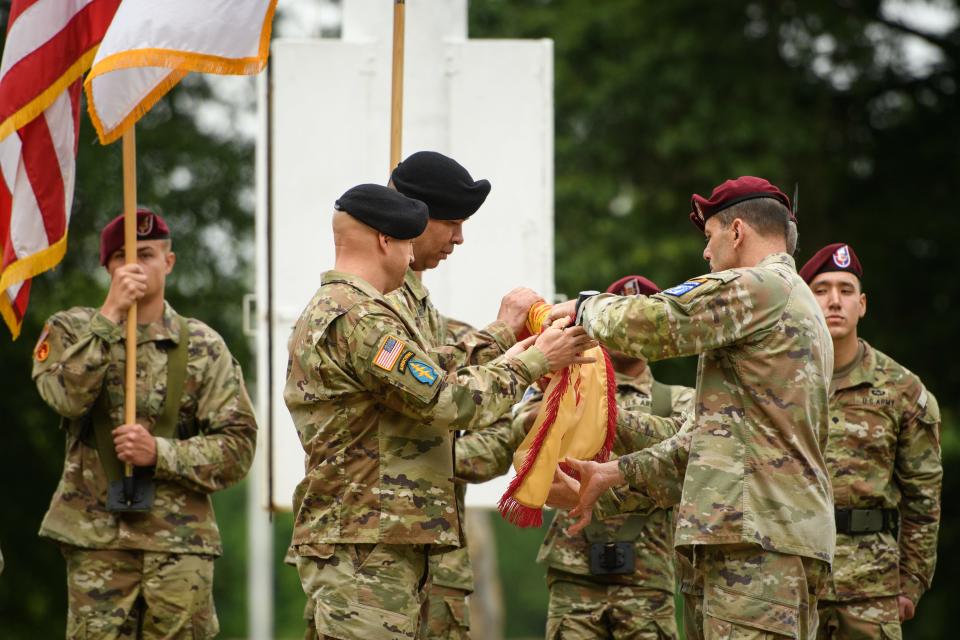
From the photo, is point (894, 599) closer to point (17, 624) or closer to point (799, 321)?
point (799, 321)

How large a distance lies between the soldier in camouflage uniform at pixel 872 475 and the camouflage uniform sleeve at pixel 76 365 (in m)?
3.74

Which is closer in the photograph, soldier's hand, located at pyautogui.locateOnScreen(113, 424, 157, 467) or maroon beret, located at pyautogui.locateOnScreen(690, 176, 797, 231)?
maroon beret, located at pyautogui.locateOnScreen(690, 176, 797, 231)

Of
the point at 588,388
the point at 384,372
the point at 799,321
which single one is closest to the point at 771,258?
the point at 799,321

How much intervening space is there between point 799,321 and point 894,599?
257 centimetres

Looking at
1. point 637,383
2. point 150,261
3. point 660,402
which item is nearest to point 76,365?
point 150,261

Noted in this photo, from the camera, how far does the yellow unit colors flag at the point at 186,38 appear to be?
7.12 m

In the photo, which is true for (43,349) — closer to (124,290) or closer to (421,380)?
(124,290)

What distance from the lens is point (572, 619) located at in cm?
777

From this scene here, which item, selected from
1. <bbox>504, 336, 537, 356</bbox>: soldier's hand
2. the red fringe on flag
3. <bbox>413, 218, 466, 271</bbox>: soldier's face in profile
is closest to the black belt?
the red fringe on flag

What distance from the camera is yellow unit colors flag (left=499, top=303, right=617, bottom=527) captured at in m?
6.42

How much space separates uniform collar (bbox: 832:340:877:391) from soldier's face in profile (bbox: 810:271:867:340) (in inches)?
6.6

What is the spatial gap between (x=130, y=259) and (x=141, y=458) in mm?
1037

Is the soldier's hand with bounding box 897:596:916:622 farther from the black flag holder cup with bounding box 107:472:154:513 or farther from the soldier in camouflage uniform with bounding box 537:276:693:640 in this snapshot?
the black flag holder cup with bounding box 107:472:154:513

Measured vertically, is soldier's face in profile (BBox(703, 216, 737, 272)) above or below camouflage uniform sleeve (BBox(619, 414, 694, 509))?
above
